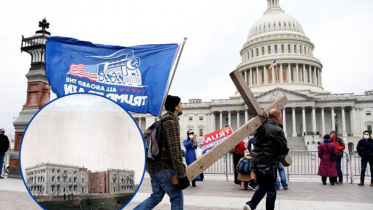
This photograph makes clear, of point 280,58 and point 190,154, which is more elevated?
point 280,58

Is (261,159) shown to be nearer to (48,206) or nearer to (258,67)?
(48,206)

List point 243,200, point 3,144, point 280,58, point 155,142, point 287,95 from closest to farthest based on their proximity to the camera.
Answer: point 155,142 < point 243,200 < point 3,144 < point 287,95 < point 280,58

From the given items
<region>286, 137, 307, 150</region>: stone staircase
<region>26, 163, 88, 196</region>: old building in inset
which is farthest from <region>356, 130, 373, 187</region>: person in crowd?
<region>286, 137, 307, 150</region>: stone staircase

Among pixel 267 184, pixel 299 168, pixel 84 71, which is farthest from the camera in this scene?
pixel 299 168

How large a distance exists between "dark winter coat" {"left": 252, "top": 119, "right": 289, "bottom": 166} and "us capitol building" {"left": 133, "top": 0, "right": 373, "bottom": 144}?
55083 mm

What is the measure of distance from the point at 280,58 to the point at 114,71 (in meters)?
76.2

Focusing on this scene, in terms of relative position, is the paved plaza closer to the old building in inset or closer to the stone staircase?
the old building in inset

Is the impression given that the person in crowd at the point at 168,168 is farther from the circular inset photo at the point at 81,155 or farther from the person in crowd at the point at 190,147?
the person in crowd at the point at 190,147

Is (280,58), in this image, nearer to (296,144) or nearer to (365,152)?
(296,144)

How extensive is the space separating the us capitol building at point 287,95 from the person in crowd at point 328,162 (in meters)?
47.4

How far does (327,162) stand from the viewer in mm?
11172

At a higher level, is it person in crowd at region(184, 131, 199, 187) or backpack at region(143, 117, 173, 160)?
backpack at region(143, 117, 173, 160)

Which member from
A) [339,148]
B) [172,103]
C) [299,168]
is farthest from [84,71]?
[299,168]

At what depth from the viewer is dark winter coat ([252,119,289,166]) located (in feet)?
15.4
